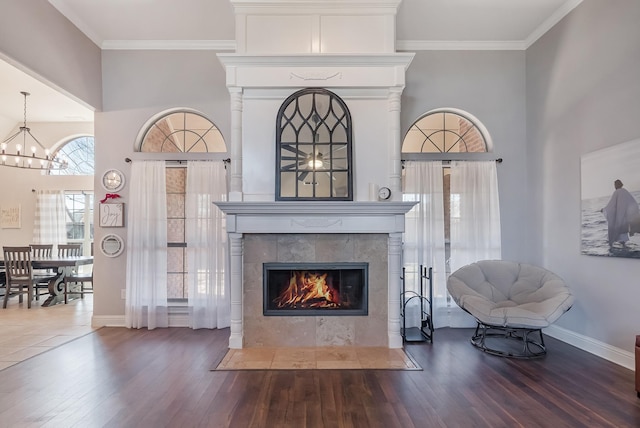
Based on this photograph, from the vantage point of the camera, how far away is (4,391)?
9.55ft

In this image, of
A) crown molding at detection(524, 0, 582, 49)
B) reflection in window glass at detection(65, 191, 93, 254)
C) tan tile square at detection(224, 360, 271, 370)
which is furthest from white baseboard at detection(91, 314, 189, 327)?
crown molding at detection(524, 0, 582, 49)

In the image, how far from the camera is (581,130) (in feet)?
12.9

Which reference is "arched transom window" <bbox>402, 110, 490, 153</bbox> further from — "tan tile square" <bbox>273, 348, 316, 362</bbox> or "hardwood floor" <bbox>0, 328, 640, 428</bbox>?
"tan tile square" <bbox>273, 348, 316, 362</bbox>

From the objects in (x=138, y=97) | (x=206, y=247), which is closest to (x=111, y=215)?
(x=206, y=247)

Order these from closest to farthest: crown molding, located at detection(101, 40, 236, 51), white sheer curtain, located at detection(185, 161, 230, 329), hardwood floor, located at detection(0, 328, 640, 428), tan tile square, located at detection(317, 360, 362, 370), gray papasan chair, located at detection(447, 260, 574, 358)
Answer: hardwood floor, located at detection(0, 328, 640, 428) < tan tile square, located at detection(317, 360, 362, 370) < gray papasan chair, located at detection(447, 260, 574, 358) < white sheer curtain, located at detection(185, 161, 230, 329) < crown molding, located at detection(101, 40, 236, 51)

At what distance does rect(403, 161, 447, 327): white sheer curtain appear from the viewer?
469cm

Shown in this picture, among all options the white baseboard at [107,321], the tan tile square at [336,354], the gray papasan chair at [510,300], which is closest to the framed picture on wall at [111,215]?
the white baseboard at [107,321]

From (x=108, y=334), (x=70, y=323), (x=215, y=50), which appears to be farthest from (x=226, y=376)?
(x=215, y=50)

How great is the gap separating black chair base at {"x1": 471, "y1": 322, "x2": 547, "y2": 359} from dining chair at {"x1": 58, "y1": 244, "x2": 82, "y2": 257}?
7.14 meters

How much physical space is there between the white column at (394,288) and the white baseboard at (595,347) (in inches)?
73.0

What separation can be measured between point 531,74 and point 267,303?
4272mm

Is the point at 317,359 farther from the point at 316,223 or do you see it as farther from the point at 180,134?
the point at 180,134

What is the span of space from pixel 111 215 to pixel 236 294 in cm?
212

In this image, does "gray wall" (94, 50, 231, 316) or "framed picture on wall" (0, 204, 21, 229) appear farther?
"framed picture on wall" (0, 204, 21, 229)
